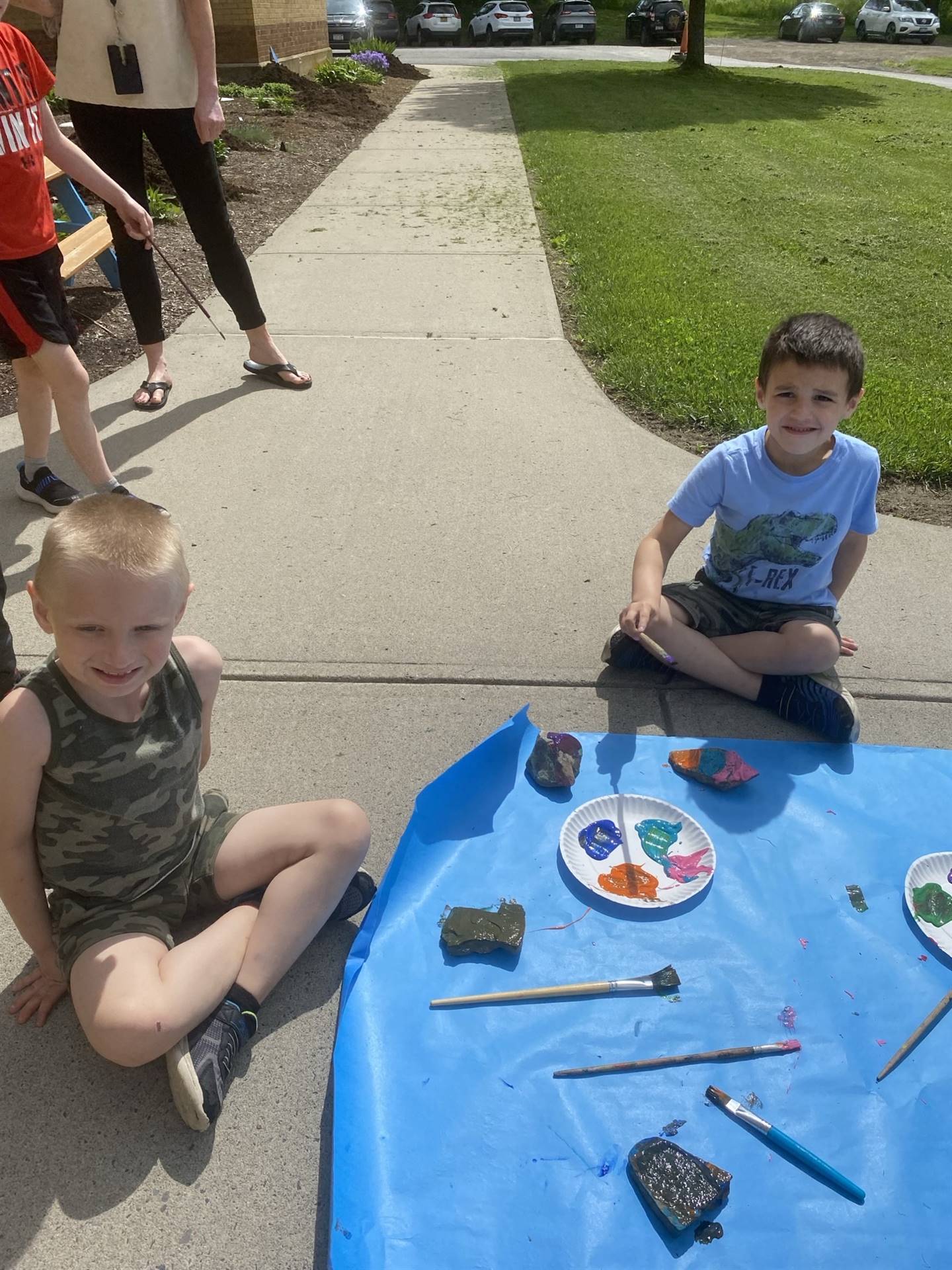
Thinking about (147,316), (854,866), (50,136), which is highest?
(50,136)

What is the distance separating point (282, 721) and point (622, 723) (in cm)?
94

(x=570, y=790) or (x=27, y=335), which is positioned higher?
(x=27, y=335)

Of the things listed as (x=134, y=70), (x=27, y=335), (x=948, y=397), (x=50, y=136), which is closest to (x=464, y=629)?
(x=27, y=335)

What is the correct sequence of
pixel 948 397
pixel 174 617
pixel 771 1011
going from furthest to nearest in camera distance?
1. pixel 948 397
2. pixel 771 1011
3. pixel 174 617

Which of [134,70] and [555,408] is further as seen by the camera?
[555,408]

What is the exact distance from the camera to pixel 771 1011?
6.22ft

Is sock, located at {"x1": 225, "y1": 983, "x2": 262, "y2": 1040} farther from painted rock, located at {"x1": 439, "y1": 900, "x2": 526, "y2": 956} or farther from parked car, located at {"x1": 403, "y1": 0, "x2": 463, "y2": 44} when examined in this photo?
parked car, located at {"x1": 403, "y1": 0, "x2": 463, "y2": 44}

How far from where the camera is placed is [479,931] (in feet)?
6.55

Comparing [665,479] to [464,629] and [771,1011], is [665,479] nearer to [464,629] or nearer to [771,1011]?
[464,629]

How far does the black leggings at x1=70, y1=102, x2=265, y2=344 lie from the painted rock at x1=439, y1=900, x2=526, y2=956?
3294mm

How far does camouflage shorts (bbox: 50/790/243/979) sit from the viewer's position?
70.9 inches

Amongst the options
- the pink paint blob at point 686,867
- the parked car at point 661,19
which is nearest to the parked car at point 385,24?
the parked car at point 661,19

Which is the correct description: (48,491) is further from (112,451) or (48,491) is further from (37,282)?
(37,282)

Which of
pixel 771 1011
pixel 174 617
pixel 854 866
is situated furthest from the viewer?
pixel 854 866
